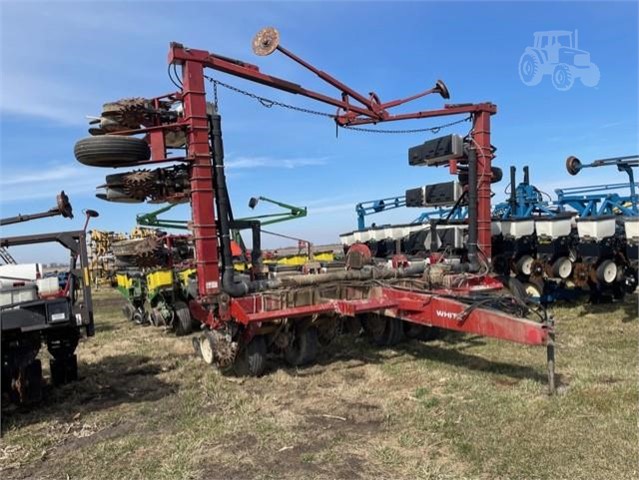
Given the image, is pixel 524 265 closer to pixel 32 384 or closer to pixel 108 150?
pixel 108 150

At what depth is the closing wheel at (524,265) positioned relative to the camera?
10.8 metres

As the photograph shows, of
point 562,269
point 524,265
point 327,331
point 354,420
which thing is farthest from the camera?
point 524,265

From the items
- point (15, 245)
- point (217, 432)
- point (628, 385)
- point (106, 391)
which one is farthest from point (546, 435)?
point (15, 245)

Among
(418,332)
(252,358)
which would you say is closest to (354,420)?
(252,358)

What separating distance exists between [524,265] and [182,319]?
6.95 meters

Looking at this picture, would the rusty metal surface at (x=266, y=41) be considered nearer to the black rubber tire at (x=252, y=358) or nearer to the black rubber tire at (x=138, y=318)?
the black rubber tire at (x=252, y=358)

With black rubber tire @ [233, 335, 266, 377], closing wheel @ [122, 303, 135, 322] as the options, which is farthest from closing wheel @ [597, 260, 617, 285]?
closing wheel @ [122, 303, 135, 322]

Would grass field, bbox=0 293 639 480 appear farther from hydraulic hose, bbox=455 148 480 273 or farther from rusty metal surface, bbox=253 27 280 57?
rusty metal surface, bbox=253 27 280 57

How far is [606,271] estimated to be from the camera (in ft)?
32.3

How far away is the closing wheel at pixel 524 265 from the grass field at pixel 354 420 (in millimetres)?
3418

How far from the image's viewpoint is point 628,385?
5.24 m

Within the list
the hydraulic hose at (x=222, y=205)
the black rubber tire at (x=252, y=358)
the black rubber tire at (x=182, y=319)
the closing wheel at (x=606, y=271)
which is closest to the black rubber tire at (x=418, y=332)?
the black rubber tire at (x=252, y=358)

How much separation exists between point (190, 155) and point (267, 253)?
27.9ft

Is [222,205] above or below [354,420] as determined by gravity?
above
